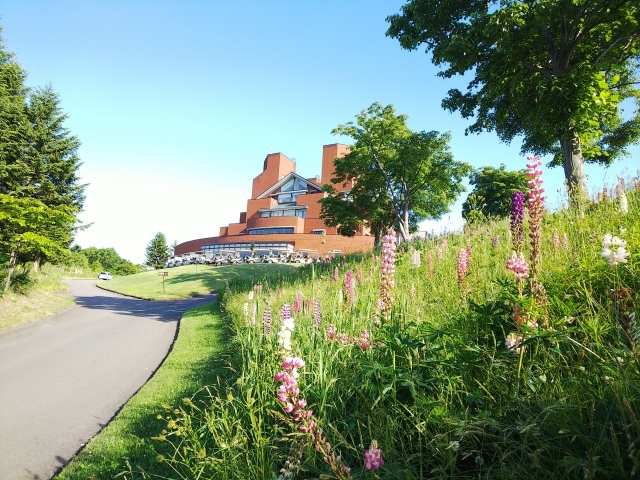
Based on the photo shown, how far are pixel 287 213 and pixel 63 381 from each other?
186ft

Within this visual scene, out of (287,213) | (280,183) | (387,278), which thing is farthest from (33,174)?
(280,183)

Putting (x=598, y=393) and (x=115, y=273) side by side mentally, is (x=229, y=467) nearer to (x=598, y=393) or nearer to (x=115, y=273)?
(x=598, y=393)

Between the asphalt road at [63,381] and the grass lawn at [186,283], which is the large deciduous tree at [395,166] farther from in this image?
the asphalt road at [63,381]

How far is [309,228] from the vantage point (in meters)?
58.7

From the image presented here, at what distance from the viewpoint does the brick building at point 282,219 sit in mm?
54500

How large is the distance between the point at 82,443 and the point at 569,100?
41.8ft

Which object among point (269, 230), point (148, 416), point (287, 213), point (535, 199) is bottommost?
point (148, 416)

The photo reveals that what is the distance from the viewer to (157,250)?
7712cm

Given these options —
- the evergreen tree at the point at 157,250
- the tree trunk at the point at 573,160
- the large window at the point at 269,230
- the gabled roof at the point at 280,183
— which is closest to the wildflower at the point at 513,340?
the tree trunk at the point at 573,160

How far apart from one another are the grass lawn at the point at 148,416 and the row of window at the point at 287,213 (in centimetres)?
5175

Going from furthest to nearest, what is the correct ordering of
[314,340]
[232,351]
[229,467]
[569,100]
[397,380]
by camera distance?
1. [569,100]
2. [232,351]
3. [314,340]
4. [229,467]
5. [397,380]

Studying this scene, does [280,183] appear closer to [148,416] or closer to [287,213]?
[287,213]

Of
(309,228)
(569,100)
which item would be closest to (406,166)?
(569,100)

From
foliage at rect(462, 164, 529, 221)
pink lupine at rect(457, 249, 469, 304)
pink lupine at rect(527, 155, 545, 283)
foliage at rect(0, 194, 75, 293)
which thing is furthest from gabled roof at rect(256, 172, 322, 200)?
pink lupine at rect(527, 155, 545, 283)
